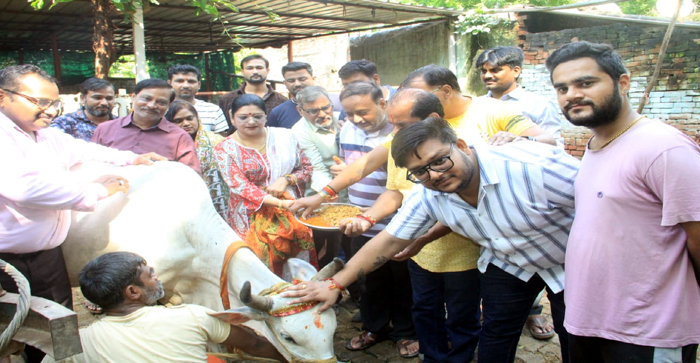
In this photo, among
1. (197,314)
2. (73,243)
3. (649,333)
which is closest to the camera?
(649,333)

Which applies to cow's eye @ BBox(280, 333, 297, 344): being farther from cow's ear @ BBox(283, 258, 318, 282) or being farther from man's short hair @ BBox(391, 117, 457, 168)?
man's short hair @ BBox(391, 117, 457, 168)

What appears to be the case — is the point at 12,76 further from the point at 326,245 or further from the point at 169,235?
the point at 326,245

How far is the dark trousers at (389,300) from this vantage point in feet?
11.8

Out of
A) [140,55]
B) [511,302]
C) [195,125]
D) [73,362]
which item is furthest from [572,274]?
[140,55]

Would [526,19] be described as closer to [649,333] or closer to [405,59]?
[405,59]

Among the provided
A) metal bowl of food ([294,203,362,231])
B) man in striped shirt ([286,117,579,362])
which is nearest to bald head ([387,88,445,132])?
man in striped shirt ([286,117,579,362])

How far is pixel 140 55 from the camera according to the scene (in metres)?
6.81

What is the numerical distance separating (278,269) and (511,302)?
6.26 ft

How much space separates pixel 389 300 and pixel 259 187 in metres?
1.29

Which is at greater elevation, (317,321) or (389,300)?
(317,321)

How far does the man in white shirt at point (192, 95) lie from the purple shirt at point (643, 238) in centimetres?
376

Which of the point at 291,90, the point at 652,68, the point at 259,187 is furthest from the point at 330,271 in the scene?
the point at 652,68

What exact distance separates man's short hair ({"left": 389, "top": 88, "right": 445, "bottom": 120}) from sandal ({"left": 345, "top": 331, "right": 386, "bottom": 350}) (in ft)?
5.86

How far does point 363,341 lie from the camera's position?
12.1 ft
